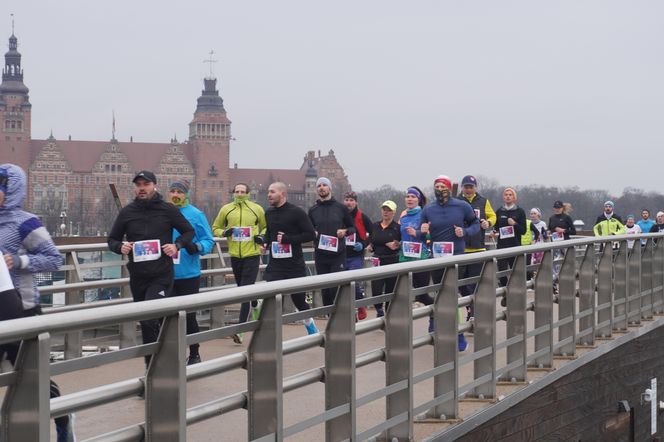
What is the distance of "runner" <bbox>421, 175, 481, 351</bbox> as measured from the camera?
12062 millimetres

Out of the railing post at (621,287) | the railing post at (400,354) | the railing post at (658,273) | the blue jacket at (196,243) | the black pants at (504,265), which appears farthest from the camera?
the railing post at (658,273)

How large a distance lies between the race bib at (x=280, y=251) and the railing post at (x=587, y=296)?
2.82 m

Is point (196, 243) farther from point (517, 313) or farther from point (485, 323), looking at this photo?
point (485, 323)

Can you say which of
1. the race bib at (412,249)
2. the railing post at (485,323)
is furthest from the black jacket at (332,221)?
the railing post at (485,323)

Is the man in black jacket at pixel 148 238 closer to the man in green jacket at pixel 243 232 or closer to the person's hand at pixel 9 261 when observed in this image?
the person's hand at pixel 9 261

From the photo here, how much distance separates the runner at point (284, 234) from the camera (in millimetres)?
12141

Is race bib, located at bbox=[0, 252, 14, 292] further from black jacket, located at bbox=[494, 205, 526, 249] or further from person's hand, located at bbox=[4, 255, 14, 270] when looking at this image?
black jacket, located at bbox=[494, 205, 526, 249]

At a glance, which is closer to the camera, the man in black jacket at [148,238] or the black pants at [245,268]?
the man in black jacket at [148,238]

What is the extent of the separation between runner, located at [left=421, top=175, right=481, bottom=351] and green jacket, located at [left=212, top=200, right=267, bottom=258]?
68.1 inches

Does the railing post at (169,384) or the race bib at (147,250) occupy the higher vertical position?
the race bib at (147,250)

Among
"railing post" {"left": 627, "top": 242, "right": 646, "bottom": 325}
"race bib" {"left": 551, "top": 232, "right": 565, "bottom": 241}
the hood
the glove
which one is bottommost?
"railing post" {"left": 627, "top": 242, "right": 646, "bottom": 325}

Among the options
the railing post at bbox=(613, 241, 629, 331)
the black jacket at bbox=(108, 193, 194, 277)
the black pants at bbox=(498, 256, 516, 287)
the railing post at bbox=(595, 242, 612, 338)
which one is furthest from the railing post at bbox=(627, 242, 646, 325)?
the black jacket at bbox=(108, 193, 194, 277)

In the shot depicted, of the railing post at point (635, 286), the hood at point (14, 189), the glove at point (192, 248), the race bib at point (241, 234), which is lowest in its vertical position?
the railing post at point (635, 286)

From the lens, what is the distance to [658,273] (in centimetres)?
1496
